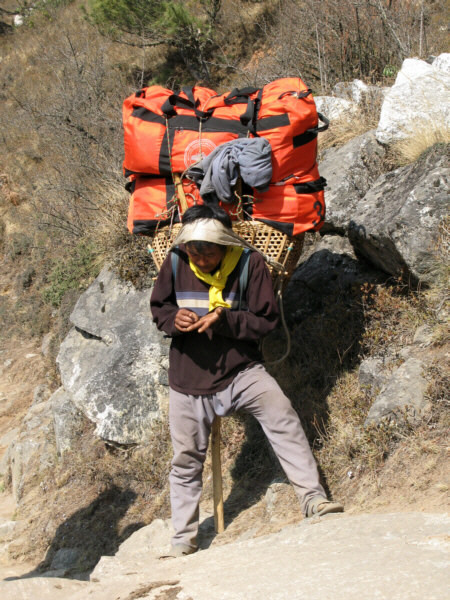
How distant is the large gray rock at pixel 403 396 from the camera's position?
3.90 metres

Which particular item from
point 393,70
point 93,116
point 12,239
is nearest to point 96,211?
point 93,116

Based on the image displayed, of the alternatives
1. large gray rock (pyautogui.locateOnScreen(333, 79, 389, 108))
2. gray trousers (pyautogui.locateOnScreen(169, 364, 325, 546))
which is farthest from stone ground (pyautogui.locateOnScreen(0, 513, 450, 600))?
large gray rock (pyautogui.locateOnScreen(333, 79, 389, 108))

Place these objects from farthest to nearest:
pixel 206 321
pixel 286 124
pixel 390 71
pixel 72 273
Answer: pixel 72 273
pixel 390 71
pixel 286 124
pixel 206 321

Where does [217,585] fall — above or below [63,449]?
above

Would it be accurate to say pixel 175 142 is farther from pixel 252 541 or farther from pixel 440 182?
pixel 252 541

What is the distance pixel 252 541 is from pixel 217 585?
25.8 inches

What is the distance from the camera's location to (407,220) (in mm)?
4898

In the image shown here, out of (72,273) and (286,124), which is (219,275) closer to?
(286,124)

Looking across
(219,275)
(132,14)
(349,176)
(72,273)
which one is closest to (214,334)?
(219,275)

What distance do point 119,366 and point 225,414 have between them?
2384 mm

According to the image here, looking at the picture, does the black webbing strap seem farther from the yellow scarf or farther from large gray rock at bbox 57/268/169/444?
large gray rock at bbox 57/268/169/444

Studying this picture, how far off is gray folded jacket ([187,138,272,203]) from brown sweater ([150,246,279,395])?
52 cm

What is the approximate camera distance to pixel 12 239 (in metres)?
11.7

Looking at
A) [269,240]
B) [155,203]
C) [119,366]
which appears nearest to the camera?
[269,240]
